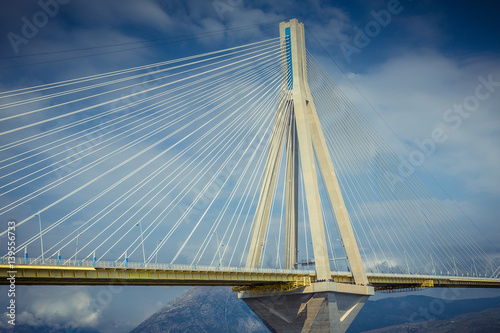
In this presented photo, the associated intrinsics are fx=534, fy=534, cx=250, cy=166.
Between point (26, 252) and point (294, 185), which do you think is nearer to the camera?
point (26, 252)

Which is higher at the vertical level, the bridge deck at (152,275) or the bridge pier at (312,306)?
the bridge deck at (152,275)

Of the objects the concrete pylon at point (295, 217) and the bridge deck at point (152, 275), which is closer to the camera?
the bridge deck at point (152, 275)

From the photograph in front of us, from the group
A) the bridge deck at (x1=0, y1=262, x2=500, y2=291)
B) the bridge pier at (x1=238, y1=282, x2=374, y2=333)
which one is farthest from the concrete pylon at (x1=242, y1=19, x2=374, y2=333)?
the bridge deck at (x1=0, y1=262, x2=500, y2=291)

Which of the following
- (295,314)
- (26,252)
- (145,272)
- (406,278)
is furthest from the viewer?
(406,278)

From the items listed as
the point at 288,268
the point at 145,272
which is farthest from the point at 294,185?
the point at 145,272

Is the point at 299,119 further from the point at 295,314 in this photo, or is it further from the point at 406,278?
the point at 406,278

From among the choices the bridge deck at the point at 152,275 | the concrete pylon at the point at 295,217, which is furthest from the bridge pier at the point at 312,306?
the bridge deck at the point at 152,275

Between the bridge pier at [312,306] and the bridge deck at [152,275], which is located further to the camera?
the bridge pier at [312,306]

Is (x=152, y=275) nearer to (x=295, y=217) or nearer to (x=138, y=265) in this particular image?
(x=138, y=265)

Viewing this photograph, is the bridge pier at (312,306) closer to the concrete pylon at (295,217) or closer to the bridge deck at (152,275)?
the concrete pylon at (295,217)
